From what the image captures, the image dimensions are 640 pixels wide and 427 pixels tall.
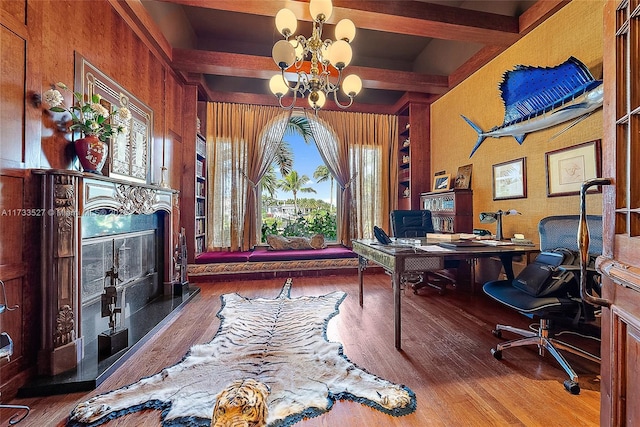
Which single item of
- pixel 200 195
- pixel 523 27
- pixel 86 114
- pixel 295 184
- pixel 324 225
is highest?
pixel 523 27

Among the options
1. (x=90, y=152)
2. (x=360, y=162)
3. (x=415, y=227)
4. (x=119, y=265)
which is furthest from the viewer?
(x=360, y=162)

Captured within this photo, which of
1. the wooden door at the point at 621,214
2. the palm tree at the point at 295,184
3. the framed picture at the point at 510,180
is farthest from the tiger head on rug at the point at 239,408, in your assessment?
the palm tree at the point at 295,184

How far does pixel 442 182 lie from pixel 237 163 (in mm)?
3428

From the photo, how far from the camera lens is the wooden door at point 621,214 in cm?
78

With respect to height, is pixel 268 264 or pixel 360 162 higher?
pixel 360 162

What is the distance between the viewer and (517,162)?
9.75 ft

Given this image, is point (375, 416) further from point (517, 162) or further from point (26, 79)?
point (517, 162)

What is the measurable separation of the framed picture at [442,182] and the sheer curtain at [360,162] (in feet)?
2.63

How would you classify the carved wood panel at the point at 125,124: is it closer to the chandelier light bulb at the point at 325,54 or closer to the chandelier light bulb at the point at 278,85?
the chandelier light bulb at the point at 278,85

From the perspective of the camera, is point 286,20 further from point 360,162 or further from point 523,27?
point 360,162

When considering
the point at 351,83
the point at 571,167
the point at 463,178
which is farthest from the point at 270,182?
the point at 571,167

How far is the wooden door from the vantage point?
0.78 meters

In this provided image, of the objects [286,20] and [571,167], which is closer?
[286,20]

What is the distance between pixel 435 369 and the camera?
1.75 meters
